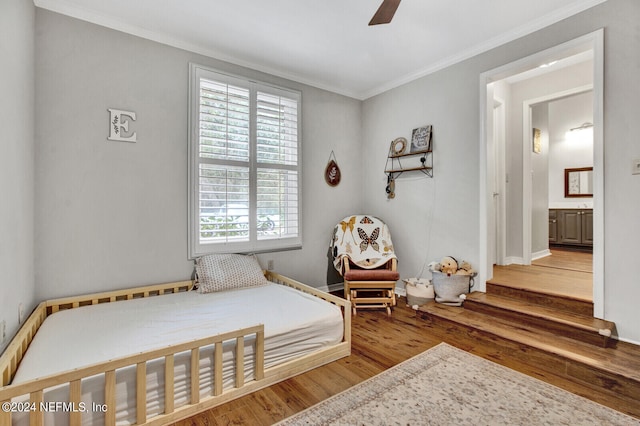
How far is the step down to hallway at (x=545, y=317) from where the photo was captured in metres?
2.18

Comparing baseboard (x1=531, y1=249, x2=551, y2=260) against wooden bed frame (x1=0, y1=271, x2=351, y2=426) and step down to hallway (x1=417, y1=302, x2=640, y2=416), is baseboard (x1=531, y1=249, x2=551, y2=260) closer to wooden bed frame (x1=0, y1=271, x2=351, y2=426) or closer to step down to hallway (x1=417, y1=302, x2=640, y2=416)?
step down to hallway (x1=417, y1=302, x2=640, y2=416)

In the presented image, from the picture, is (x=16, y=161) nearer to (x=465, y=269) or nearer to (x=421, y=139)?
(x=421, y=139)

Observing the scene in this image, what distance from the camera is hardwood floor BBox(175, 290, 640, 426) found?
5.45ft

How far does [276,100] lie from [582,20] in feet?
9.17

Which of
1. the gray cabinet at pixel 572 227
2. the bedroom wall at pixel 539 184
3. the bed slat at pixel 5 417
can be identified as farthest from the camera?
the gray cabinet at pixel 572 227

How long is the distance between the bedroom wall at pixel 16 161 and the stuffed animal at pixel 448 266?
10.9 ft

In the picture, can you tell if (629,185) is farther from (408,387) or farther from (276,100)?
(276,100)

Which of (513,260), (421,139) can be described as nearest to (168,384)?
(421,139)

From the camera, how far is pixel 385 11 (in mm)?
1578

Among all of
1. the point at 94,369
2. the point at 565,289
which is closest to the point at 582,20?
the point at 565,289

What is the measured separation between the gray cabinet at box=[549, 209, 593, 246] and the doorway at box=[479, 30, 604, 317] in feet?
7.65

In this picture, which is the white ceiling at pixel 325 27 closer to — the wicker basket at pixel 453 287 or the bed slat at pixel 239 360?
the wicker basket at pixel 453 287

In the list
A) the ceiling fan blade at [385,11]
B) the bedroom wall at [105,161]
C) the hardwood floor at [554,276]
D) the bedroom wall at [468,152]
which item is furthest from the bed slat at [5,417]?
the hardwood floor at [554,276]

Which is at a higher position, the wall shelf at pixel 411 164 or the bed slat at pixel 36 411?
Result: the wall shelf at pixel 411 164
